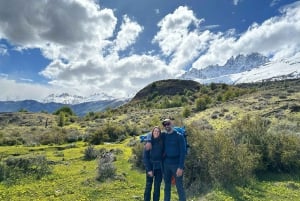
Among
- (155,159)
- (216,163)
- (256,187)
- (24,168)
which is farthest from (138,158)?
(155,159)

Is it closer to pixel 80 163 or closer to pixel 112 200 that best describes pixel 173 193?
pixel 112 200

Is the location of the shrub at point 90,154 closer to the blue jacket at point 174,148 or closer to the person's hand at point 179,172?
the blue jacket at point 174,148

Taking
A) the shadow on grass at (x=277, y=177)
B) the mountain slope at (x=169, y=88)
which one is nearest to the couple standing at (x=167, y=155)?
the shadow on grass at (x=277, y=177)

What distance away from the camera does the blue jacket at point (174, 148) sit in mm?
11156

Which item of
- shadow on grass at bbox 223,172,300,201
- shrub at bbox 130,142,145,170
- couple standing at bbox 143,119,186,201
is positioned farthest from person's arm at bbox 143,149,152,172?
shrub at bbox 130,142,145,170

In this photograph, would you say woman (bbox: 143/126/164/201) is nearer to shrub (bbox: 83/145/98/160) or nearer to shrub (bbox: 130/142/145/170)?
shrub (bbox: 130/142/145/170)

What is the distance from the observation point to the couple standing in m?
11.2

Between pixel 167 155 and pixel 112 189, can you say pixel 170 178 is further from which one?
pixel 112 189

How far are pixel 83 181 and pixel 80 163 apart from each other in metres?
6.65

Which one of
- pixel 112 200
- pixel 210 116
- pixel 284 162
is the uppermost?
pixel 210 116

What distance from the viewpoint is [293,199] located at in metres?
14.4

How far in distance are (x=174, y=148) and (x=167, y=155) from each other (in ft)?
1.10

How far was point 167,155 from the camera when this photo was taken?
37.1 feet

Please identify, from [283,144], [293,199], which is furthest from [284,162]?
[293,199]
